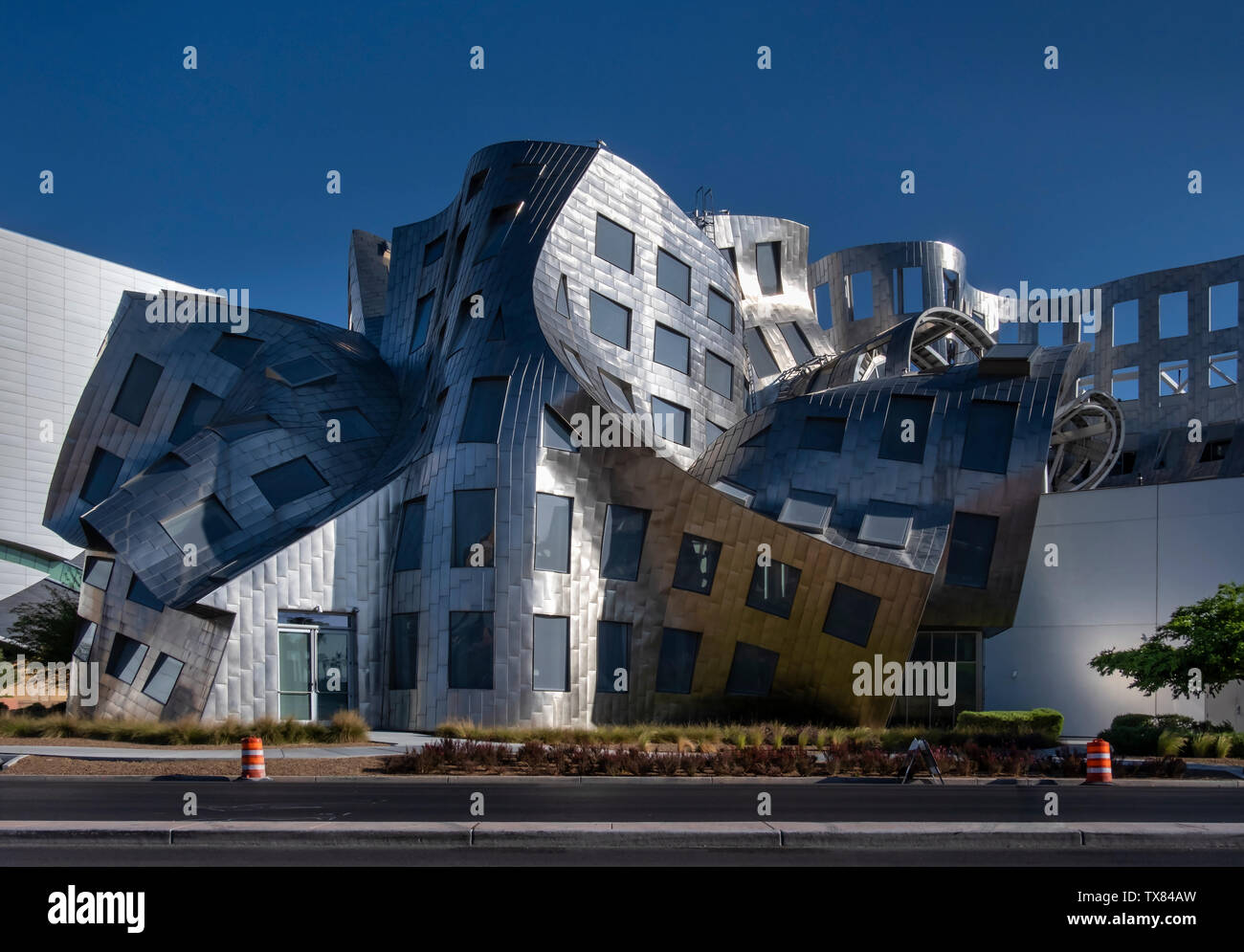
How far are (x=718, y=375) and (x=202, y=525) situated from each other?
786 inches

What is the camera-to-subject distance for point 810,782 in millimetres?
20641

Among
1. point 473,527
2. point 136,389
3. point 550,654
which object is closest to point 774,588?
point 550,654

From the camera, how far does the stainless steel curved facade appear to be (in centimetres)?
2975

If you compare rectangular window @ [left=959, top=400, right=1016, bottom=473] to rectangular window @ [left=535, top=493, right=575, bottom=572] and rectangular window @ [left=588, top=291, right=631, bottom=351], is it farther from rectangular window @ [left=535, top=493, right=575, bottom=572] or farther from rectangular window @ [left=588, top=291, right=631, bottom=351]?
rectangular window @ [left=535, top=493, right=575, bottom=572]

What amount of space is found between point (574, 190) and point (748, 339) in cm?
1690

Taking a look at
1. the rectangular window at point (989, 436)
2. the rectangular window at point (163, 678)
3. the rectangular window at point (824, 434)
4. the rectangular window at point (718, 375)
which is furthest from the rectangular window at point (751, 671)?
the rectangular window at point (163, 678)

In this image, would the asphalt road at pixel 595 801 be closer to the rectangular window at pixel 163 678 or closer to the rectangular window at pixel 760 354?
the rectangular window at pixel 163 678

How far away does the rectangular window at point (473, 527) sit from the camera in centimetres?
2972

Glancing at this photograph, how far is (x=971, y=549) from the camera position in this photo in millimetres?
34375

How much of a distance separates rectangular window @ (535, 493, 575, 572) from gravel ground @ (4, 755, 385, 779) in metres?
9.05

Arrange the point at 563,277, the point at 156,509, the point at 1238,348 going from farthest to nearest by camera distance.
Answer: the point at 1238,348 → the point at 563,277 → the point at 156,509

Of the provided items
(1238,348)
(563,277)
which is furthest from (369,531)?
(1238,348)
